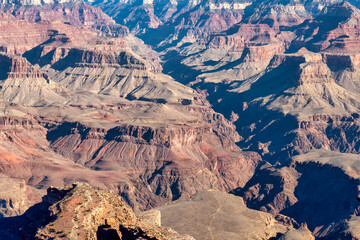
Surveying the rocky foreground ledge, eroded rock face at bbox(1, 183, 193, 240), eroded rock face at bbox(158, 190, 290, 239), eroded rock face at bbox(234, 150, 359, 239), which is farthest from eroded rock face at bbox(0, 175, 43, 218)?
eroded rock face at bbox(1, 183, 193, 240)

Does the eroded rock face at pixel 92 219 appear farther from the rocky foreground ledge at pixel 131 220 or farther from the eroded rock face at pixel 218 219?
the eroded rock face at pixel 218 219

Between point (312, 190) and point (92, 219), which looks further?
point (312, 190)

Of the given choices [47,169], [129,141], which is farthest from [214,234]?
[129,141]

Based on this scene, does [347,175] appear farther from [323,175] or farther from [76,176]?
[76,176]

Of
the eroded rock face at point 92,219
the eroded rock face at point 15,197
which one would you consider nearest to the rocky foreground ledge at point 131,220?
the eroded rock face at point 92,219

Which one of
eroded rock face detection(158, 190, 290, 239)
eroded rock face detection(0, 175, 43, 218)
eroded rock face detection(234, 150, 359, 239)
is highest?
eroded rock face detection(158, 190, 290, 239)

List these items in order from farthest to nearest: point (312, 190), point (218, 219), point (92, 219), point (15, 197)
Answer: point (312, 190) < point (15, 197) < point (218, 219) < point (92, 219)

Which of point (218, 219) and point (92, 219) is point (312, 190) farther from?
point (92, 219)

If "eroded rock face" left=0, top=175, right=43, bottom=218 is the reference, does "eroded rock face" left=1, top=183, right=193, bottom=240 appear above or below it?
above

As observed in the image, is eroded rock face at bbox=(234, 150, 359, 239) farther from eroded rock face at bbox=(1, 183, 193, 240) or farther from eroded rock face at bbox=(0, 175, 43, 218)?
eroded rock face at bbox=(1, 183, 193, 240)

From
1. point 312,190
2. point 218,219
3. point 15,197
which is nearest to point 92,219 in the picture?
point 218,219

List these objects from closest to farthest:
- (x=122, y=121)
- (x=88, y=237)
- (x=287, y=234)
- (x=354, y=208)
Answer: (x=88, y=237) → (x=287, y=234) → (x=354, y=208) → (x=122, y=121)
